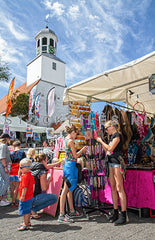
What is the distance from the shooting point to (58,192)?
12.0 feet

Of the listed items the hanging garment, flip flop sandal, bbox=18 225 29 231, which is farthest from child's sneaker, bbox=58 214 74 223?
the hanging garment

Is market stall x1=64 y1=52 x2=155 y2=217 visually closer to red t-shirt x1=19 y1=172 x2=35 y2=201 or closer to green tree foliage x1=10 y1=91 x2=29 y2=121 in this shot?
red t-shirt x1=19 y1=172 x2=35 y2=201

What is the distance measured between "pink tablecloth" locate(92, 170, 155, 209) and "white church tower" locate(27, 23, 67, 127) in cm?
2598

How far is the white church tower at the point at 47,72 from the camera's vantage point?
101ft

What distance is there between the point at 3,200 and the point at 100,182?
2.42m

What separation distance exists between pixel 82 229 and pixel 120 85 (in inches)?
125

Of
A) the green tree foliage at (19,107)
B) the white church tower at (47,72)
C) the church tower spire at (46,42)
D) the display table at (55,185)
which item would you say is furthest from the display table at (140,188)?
the church tower spire at (46,42)

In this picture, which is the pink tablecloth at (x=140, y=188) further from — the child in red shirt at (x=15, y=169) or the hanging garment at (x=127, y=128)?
the child in red shirt at (x=15, y=169)

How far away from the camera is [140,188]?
3348 mm

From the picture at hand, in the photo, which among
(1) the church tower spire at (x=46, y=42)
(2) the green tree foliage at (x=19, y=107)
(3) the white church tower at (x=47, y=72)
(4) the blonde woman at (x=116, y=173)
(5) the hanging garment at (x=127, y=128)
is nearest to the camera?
(4) the blonde woman at (x=116, y=173)

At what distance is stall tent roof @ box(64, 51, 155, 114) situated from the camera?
11.4 feet

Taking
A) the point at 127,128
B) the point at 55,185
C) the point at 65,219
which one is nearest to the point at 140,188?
the point at 127,128

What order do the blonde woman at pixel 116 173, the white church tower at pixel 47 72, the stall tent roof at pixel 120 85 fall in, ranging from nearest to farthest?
the blonde woman at pixel 116 173 → the stall tent roof at pixel 120 85 → the white church tower at pixel 47 72

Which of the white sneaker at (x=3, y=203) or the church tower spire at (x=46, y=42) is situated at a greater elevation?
the church tower spire at (x=46, y=42)
